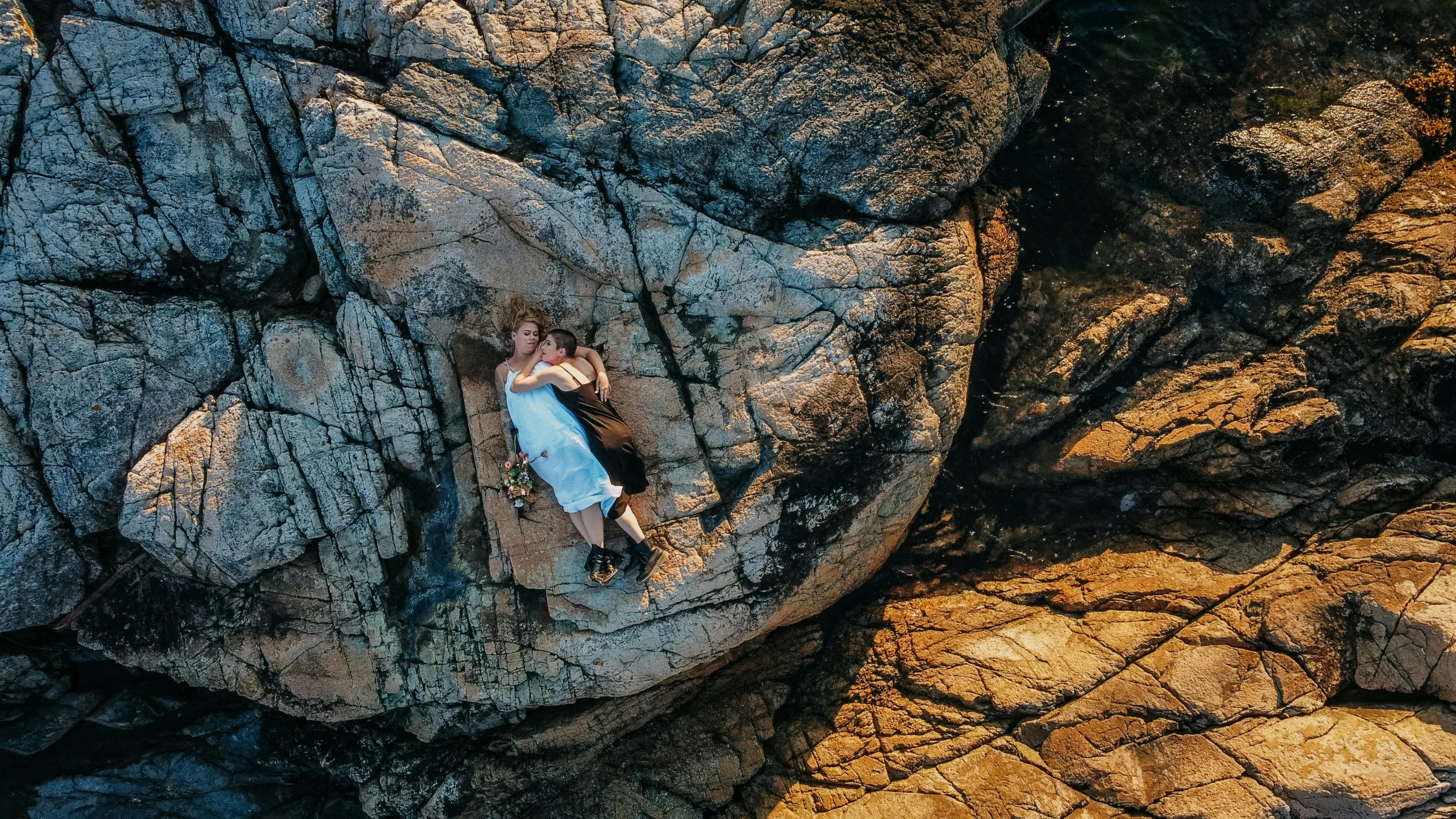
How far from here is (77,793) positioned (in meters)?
9.31

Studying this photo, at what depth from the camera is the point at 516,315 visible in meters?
7.93

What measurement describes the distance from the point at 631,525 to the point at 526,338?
6.67 feet

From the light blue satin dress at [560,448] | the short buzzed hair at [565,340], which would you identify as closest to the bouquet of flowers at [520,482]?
the light blue satin dress at [560,448]

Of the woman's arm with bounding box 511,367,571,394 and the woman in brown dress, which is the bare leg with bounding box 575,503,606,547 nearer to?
the woman in brown dress

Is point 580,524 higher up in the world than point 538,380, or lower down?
lower down

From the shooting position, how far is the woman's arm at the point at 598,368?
7664 millimetres

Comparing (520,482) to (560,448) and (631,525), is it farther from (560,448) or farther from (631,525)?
(631,525)

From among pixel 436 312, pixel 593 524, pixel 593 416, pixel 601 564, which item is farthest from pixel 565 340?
pixel 601 564

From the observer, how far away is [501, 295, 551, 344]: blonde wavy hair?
25.9 ft

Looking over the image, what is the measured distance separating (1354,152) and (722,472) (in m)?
8.24

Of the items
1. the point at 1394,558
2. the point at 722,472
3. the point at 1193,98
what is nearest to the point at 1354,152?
the point at 1193,98

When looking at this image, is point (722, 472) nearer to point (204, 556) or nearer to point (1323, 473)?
point (204, 556)

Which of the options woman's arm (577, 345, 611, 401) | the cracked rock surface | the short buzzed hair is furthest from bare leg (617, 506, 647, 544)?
the short buzzed hair

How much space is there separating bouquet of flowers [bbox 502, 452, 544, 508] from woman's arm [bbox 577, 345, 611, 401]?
0.95m
